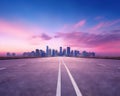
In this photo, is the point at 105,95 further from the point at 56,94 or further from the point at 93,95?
the point at 56,94

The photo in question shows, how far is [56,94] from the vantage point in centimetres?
541

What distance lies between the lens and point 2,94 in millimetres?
5426

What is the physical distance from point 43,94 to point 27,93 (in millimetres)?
608

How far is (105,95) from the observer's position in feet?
17.6

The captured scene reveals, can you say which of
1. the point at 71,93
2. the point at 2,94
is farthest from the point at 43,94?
the point at 2,94

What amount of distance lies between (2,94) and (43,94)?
1.45m

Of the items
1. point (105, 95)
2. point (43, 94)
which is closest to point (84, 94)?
point (105, 95)

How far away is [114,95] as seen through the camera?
535 cm

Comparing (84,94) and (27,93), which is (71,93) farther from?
(27,93)

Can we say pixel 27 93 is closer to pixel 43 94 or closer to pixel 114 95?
pixel 43 94

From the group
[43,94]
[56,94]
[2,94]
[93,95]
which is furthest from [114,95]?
[2,94]

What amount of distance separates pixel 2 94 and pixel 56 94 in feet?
6.30

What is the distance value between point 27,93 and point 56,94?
1.08 metres

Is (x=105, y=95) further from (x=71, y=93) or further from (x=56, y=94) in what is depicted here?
(x=56, y=94)
